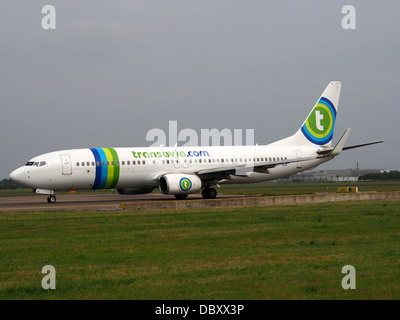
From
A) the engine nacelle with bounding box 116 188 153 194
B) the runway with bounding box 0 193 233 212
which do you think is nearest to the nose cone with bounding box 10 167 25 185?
the runway with bounding box 0 193 233 212

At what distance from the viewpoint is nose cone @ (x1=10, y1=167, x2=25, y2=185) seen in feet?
118

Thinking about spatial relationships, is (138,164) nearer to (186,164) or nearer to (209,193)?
(186,164)

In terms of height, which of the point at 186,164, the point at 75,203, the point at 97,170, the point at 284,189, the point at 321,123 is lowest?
the point at 75,203

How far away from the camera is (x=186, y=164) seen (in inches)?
1590

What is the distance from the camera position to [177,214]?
85.1 feet

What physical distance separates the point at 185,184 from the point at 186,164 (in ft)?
10.6

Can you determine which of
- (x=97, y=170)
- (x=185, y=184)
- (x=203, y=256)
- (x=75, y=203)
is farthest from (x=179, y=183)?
(x=203, y=256)

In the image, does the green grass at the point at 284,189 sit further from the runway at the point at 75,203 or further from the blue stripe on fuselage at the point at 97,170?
the blue stripe on fuselage at the point at 97,170

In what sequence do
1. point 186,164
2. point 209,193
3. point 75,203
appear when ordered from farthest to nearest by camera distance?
point 186,164 < point 209,193 < point 75,203

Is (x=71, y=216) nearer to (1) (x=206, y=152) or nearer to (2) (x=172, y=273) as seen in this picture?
(2) (x=172, y=273)

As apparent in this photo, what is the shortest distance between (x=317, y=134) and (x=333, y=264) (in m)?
34.0

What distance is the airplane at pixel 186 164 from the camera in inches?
1436

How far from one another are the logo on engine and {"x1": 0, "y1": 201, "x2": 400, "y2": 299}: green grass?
1299 centimetres
